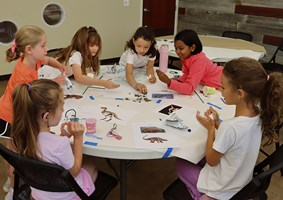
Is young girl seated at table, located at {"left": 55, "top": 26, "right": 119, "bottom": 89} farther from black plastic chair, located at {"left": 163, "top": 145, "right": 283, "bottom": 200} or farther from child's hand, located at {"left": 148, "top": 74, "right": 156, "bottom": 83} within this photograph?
black plastic chair, located at {"left": 163, "top": 145, "right": 283, "bottom": 200}

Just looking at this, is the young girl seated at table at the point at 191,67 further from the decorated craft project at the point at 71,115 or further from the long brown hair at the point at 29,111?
the long brown hair at the point at 29,111

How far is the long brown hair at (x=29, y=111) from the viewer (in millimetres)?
1275

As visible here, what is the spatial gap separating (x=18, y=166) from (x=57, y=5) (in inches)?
148

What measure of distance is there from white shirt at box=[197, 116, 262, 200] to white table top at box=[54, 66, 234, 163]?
0.12 meters

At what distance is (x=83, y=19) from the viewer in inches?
195

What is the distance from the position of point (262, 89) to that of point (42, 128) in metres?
1.01

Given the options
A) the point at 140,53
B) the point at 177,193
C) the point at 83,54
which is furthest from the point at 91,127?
the point at 140,53

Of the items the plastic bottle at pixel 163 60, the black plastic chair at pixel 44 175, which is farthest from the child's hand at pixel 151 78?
the black plastic chair at pixel 44 175

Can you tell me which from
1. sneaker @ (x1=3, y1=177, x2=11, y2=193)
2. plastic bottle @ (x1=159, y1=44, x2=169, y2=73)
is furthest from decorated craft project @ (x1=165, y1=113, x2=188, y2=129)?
sneaker @ (x1=3, y1=177, x2=11, y2=193)

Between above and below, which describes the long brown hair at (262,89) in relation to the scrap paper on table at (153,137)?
above

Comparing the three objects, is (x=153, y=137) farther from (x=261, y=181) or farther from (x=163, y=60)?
(x=163, y=60)

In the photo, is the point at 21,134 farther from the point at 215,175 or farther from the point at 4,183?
the point at 4,183

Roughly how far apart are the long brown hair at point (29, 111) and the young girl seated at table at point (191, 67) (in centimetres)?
99

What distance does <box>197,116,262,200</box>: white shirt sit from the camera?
1.36 m
